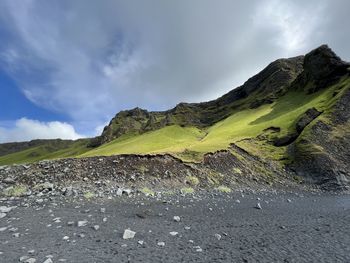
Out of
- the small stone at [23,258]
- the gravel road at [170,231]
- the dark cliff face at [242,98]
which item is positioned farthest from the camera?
the dark cliff face at [242,98]

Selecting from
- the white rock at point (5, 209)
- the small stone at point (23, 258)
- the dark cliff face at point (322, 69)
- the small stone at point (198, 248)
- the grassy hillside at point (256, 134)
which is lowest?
the small stone at point (198, 248)

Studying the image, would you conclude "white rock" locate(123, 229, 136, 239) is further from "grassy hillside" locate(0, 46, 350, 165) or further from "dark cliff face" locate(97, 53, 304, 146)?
"dark cliff face" locate(97, 53, 304, 146)

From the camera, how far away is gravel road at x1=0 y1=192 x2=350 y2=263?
16.2 m

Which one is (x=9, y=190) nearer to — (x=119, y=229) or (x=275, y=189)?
(x=119, y=229)

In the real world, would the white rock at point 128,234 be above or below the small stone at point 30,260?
below

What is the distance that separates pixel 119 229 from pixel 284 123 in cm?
6743

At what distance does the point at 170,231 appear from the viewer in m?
20.6

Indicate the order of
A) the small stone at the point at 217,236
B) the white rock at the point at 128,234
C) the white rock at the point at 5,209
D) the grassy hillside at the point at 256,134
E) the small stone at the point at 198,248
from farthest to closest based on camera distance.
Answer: the grassy hillside at the point at 256,134, the white rock at the point at 5,209, the small stone at the point at 217,236, the white rock at the point at 128,234, the small stone at the point at 198,248

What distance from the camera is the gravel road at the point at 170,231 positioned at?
53.2ft

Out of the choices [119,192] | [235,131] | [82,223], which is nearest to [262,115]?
[235,131]

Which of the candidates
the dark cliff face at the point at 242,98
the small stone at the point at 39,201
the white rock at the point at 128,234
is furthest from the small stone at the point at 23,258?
the dark cliff face at the point at 242,98

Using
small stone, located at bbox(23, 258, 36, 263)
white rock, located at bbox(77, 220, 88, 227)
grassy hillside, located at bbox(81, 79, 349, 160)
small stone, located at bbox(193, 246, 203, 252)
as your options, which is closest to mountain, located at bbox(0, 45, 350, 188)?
grassy hillside, located at bbox(81, 79, 349, 160)

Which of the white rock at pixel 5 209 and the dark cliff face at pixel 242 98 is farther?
the dark cliff face at pixel 242 98

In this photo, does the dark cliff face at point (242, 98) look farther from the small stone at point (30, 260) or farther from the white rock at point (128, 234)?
the small stone at point (30, 260)
